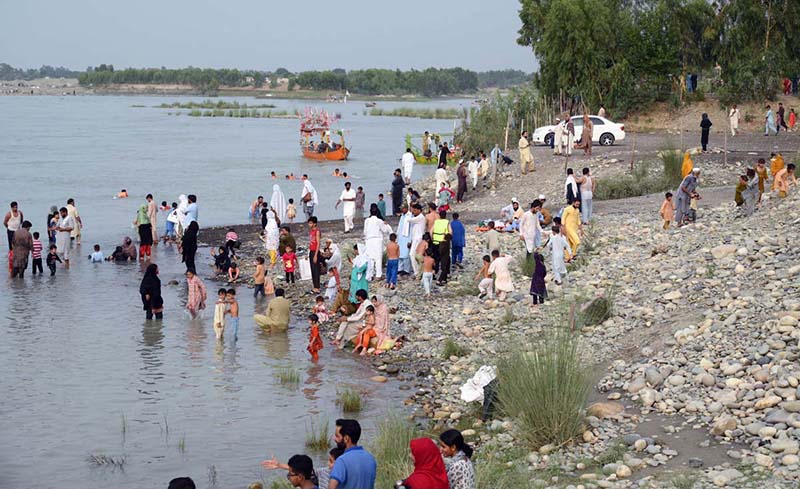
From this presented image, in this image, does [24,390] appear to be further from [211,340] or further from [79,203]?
[79,203]

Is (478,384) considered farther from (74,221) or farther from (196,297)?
(74,221)

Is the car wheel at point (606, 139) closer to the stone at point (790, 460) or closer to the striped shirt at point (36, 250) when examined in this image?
the striped shirt at point (36, 250)

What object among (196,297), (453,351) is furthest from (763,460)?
(196,297)

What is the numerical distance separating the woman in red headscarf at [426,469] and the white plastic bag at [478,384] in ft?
14.9

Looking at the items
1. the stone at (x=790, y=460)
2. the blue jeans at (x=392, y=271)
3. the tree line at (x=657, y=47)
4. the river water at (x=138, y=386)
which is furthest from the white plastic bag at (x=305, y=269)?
the tree line at (x=657, y=47)

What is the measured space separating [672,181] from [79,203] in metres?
22.7

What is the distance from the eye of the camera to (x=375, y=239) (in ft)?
64.5

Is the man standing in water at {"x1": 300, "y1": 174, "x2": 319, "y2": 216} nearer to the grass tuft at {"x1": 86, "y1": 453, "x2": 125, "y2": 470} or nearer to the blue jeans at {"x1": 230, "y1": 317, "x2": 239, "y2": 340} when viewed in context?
the blue jeans at {"x1": 230, "y1": 317, "x2": 239, "y2": 340}

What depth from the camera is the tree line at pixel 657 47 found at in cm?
4462

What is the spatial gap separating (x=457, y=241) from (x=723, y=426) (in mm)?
9737

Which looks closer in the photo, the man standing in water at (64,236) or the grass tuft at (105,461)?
the grass tuft at (105,461)

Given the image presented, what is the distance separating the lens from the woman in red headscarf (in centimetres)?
767

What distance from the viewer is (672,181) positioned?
2750 centimetres

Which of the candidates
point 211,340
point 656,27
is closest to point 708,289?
point 211,340
